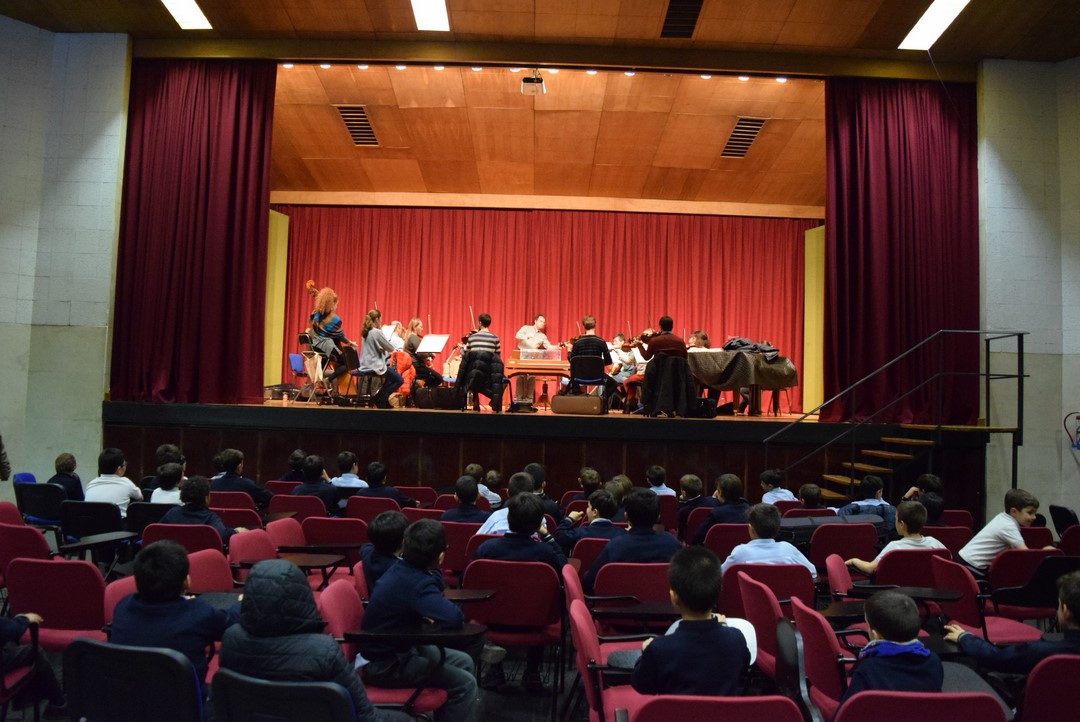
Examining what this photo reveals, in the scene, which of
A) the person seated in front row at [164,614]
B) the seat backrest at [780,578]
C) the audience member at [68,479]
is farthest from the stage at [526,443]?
the person seated in front row at [164,614]

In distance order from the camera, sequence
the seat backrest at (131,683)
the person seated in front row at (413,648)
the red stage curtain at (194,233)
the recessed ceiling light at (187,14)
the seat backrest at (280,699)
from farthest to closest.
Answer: the red stage curtain at (194,233), the recessed ceiling light at (187,14), the person seated in front row at (413,648), the seat backrest at (131,683), the seat backrest at (280,699)

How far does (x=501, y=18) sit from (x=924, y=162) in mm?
5662

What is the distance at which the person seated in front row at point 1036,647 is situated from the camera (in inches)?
105

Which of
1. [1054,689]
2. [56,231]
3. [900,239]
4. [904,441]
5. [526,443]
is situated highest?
[900,239]

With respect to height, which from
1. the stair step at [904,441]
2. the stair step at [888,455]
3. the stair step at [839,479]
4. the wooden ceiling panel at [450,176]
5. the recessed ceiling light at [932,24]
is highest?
the recessed ceiling light at [932,24]

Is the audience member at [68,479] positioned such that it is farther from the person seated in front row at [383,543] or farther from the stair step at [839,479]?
the stair step at [839,479]

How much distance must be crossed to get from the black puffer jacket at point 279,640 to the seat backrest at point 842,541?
348 centimetres

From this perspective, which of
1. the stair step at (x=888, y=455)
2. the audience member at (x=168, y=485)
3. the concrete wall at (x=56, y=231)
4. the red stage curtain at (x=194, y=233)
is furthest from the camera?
the red stage curtain at (x=194, y=233)

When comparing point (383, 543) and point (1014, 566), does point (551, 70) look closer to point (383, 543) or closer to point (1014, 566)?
point (1014, 566)

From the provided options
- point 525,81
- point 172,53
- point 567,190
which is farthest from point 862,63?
point 172,53

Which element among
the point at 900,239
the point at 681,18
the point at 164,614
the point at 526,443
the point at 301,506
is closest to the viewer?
the point at 164,614

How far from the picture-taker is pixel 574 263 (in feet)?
56.1

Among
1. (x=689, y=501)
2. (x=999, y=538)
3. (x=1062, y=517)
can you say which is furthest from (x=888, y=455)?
(x=999, y=538)

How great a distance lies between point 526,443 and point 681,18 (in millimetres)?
5412
